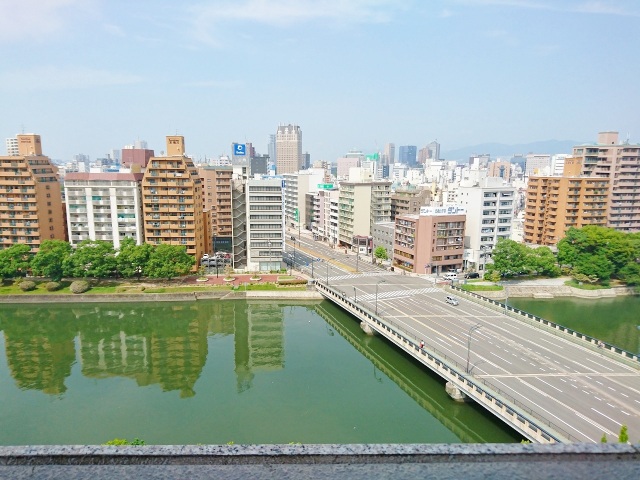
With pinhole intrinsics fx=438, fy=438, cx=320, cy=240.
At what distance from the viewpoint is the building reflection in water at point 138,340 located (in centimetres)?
2233

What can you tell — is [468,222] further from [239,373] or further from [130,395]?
[130,395]

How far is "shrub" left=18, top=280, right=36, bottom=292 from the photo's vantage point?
33875mm

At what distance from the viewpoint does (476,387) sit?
17.6m

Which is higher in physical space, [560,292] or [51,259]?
[51,259]

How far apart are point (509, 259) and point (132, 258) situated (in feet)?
101

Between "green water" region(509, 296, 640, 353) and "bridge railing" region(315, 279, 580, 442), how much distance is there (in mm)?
12966

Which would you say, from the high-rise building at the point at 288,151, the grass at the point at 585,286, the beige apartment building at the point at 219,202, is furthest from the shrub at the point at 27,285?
the high-rise building at the point at 288,151

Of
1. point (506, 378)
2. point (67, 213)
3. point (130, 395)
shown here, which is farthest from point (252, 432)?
point (67, 213)

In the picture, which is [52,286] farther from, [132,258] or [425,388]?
[425,388]

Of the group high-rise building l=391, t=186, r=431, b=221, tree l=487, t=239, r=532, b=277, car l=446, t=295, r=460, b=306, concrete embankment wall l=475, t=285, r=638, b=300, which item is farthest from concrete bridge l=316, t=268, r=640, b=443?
high-rise building l=391, t=186, r=431, b=221

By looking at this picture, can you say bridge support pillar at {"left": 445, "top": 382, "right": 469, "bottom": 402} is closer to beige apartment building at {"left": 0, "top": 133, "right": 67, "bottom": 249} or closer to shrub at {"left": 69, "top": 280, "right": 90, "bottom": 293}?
shrub at {"left": 69, "top": 280, "right": 90, "bottom": 293}

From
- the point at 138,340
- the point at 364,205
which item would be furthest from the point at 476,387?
the point at 364,205

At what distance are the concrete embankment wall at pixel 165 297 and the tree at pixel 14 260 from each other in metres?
2.27

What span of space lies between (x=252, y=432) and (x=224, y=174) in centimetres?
3621
